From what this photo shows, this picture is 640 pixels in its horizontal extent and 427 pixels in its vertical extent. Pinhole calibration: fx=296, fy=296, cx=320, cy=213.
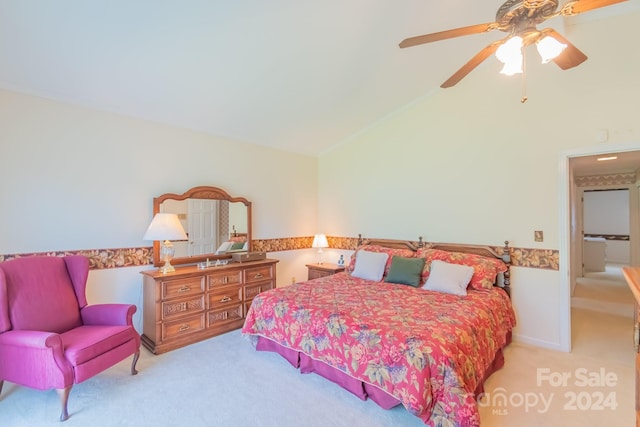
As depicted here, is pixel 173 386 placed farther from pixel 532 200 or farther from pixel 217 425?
pixel 532 200

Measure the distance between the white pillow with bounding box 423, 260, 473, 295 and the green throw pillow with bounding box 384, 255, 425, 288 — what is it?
0.17 m

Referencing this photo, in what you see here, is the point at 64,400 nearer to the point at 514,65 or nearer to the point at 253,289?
the point at 253,289

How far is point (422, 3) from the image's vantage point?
8.40 feet

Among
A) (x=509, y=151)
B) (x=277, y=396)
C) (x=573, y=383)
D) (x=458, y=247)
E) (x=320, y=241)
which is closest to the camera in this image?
(x=277, y=396)

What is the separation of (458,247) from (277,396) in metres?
2.83

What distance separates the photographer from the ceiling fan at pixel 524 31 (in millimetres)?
1599

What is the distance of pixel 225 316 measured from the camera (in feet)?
12.2

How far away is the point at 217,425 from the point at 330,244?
3.57 m

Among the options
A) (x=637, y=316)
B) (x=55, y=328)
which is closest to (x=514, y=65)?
(x=637, y=316)

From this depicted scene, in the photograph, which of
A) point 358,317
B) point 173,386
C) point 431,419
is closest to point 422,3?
point 358,317

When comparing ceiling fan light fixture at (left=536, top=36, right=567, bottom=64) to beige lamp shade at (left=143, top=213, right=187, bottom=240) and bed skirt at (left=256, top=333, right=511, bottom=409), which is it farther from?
beige lamp shade at (left=143, top=213, right=187, bottom=240)

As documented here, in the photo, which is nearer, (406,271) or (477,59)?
(477,59)

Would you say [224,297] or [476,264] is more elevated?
[476,264]

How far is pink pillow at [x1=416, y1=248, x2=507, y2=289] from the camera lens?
129 inches
